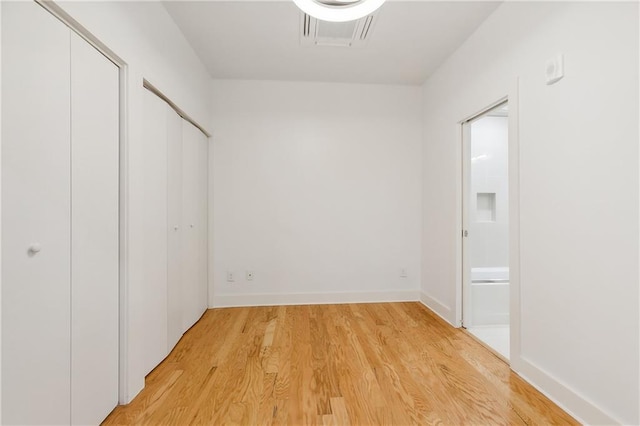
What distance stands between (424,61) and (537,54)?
50.7 inches

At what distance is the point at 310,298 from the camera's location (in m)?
3.27

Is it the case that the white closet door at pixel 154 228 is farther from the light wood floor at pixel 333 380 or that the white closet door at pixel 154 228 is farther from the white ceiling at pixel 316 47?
the white ceiling at pixel 316 47

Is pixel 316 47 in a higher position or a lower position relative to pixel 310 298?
higher

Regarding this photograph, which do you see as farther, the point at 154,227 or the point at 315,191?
the point at 315,191

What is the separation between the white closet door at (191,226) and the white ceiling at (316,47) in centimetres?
80

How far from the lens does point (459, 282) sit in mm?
2611

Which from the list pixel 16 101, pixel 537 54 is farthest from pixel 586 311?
pixel 16 101

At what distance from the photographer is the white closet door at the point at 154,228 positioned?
1.78 m

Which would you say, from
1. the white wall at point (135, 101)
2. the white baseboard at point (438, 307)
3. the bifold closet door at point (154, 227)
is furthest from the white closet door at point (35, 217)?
the white baseboard at point (438, 307)

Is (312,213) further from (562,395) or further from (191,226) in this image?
(562,395)

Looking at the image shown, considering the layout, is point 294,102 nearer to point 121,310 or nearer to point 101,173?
point 101,173

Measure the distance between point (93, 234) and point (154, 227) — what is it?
517 mm

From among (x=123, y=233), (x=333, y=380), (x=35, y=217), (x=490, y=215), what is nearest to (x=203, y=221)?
(x=123, y=233)

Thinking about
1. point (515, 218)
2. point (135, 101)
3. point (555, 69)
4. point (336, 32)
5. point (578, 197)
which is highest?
point (336, 32)
